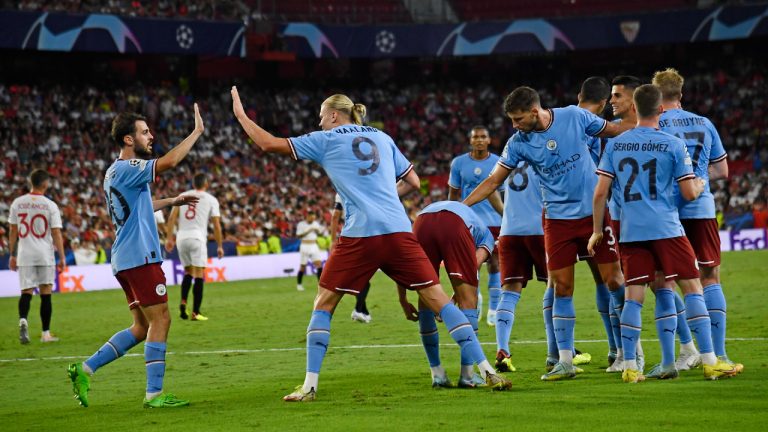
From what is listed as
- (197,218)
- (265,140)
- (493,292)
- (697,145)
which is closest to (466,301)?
(265,140)

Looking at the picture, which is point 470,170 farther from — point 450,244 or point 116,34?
point 116,34

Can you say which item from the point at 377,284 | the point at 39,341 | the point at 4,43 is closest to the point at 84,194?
the point at 4,43

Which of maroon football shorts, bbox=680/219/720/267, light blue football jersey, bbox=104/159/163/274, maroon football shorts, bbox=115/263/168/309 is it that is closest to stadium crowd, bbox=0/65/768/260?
light blue football jersey, bbox=104/159/163/274

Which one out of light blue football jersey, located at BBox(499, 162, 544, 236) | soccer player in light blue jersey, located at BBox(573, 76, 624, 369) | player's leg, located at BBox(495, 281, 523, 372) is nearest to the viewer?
soccer player in light blue jersey, located at BBox(573, 76, 624, 369)

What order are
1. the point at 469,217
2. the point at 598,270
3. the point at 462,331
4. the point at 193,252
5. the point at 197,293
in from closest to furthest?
the point at 462,331 → the point at 469,217 → the point at 598,270 → the point at 197,293 → the point at 193,252

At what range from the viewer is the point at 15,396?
9.70 metres

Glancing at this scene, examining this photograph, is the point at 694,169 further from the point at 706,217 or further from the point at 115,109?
the point at 115,109

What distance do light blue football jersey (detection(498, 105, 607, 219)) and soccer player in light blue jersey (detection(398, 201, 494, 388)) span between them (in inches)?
26.7

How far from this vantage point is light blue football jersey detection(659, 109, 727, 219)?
9188 millimetres

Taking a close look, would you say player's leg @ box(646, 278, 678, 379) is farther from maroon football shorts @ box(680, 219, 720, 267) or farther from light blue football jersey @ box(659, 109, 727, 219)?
light blue football jersey @ box(659, 109, 727, 219)

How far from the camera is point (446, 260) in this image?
891 centimetres

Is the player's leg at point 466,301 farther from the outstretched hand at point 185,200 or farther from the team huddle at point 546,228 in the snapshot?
the outstretched hand at point 185,200

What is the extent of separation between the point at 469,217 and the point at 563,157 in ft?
3.13

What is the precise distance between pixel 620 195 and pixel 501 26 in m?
36.6
